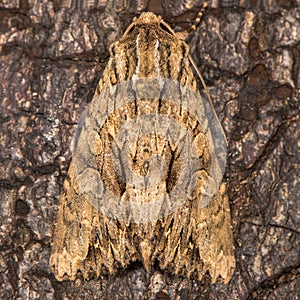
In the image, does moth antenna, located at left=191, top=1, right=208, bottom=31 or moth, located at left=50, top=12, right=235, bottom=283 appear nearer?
moth, located at left=50, top=12, right=235, bottom=283

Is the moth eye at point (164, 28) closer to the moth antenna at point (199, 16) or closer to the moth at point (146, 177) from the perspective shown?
the moth at point (146, 177)

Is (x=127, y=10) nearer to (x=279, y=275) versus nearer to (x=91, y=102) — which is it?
(x=91, y=102)

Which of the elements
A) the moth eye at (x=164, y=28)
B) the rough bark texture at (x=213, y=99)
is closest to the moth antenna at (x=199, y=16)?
the rough bark texture at (x=213, y=99)

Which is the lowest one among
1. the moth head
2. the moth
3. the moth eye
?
the moth

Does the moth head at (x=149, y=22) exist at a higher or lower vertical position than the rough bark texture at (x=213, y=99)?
higher

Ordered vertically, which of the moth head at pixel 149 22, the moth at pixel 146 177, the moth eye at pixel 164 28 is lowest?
the moth at pixel 146 177

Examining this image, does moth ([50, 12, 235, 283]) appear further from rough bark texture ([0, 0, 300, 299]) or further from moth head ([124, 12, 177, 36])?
rough bark texture ([0, 0, 300, 299])

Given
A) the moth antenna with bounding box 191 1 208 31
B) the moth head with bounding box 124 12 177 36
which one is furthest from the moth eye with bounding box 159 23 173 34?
the moth antenna with bounding box 191 1 208 31

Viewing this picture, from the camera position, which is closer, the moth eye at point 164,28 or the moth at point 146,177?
the moth at point 146,177
